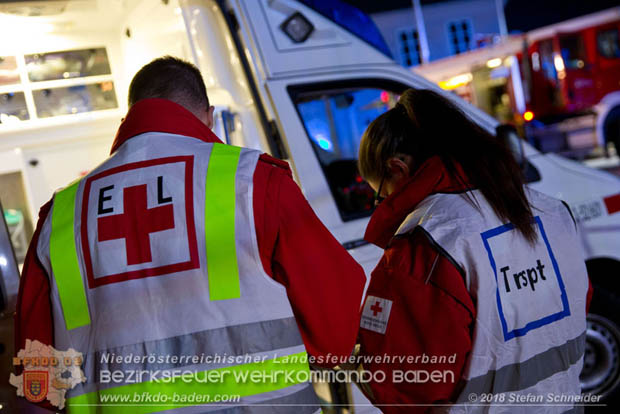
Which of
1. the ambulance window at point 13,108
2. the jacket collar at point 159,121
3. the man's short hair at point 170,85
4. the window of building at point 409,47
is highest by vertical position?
the window of building at point 409,47

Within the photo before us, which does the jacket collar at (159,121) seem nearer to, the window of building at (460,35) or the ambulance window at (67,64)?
the ambulance window at (67,64)

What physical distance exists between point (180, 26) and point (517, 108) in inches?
493

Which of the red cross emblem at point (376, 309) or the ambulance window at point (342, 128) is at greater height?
the ambulance window at point (342, 128)

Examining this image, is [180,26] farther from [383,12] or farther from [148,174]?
[383,12]

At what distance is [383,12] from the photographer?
24078 mm

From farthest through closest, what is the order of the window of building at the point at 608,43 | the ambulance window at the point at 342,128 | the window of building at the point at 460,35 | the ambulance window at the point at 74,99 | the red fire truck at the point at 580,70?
1. the window of building at the point at 460,35
2. the window of building at the point at 608,43
3. the red fire truck at the point at 580,70
4. the ambulance window at the point at 74,99
5. the ambulance window at the point at 342,128

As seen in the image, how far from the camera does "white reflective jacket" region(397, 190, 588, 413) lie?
134cm

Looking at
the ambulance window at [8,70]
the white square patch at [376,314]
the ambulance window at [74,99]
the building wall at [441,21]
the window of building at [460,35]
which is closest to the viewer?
the white square patch at [376,314]

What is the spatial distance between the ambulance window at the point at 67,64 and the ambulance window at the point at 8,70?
7 centimetres

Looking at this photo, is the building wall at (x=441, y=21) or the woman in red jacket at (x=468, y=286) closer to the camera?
the woman in red jacket at (x=468, y=286)

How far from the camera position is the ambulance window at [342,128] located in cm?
279

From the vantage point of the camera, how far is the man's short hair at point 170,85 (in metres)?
1.48

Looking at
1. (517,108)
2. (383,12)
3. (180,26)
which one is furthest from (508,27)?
(180,26)

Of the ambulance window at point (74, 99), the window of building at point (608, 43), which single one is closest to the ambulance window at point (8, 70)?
the ambulance window at point (74, 99)
